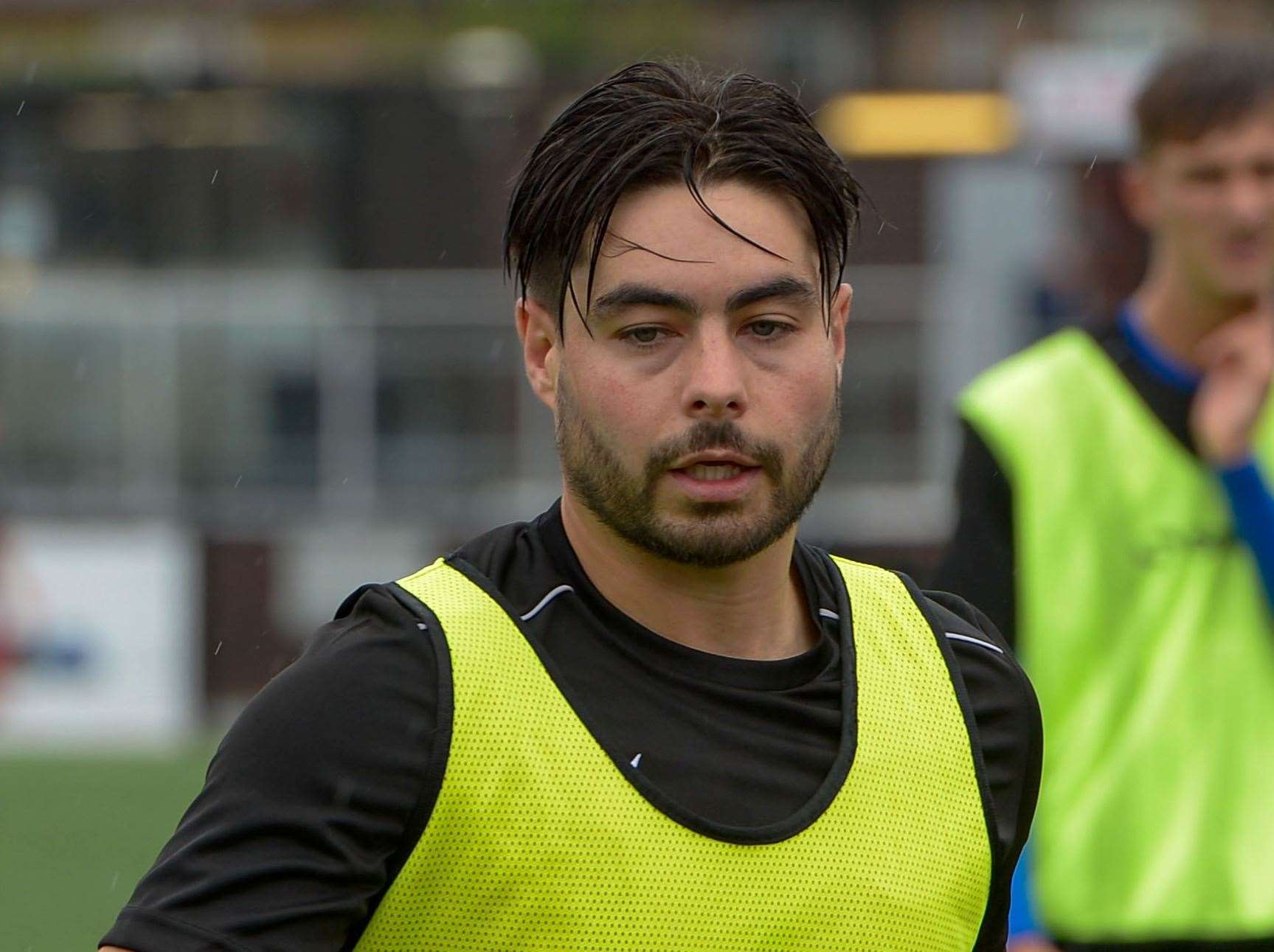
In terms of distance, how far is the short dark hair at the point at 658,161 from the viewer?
2.22 metres

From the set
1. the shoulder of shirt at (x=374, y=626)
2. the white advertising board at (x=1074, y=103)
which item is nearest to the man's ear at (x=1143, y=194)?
the shoulder of shirt at (x=374, y=626)

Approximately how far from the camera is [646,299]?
218 centimetres

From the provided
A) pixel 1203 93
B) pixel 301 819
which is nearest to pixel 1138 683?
pixel 1203 93

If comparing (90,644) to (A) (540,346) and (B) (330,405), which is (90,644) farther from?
(A) (540,346)

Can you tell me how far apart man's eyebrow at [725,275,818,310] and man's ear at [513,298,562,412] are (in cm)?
21

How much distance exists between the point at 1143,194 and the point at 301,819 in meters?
2.03

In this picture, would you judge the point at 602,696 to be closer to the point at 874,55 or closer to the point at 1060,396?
the point at 1060,396

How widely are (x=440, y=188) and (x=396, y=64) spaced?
4886 millimetres

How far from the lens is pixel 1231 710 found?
10.3ft

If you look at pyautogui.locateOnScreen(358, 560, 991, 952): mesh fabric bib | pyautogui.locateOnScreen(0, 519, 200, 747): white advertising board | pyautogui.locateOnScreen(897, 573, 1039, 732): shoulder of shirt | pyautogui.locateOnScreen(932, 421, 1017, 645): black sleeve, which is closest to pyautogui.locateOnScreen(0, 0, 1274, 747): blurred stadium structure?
pyautogui.locateOnScreen(0, 519, 200, 747): white advertising board

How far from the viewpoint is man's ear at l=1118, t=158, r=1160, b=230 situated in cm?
346

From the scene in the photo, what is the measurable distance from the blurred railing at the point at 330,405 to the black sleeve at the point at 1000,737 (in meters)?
11.7

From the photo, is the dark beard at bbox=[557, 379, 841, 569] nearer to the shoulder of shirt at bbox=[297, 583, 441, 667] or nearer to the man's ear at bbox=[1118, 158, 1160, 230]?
the shoulder of shirt at bbox=[297, 583, 441, 667]

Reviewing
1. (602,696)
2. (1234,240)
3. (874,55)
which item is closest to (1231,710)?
(1234,240)
